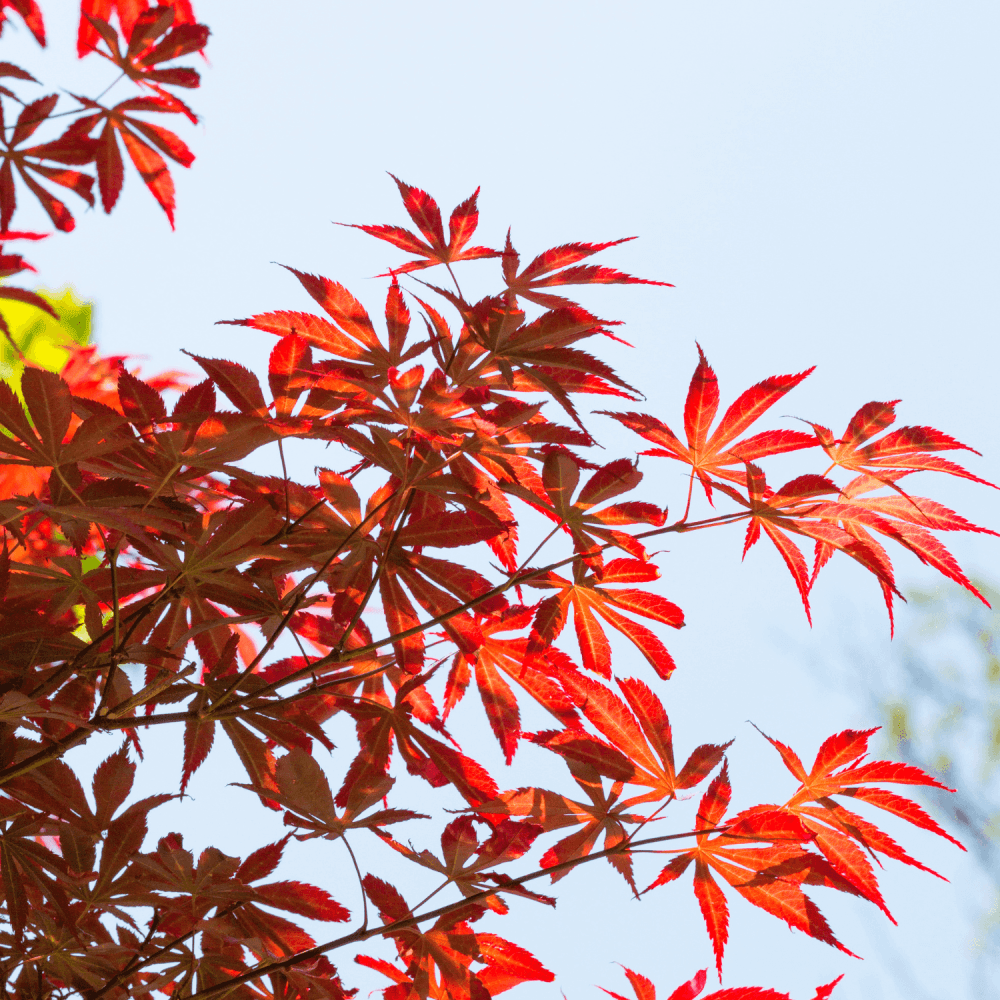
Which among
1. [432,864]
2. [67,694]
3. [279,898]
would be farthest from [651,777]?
[67,694]

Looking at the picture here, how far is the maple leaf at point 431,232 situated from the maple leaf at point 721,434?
180 mm

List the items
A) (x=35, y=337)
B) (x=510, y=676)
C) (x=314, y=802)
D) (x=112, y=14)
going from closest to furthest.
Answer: (x=314, y=802) → (x=510, y=676) → (x=112, y=14) → (x=35, y=337)

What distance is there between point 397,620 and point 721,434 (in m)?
0.27

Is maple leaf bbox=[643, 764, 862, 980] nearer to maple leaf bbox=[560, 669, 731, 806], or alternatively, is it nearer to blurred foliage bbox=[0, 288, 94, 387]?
maple leaf bbox=[560, 669, 731, 806]

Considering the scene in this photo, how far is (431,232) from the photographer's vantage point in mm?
618

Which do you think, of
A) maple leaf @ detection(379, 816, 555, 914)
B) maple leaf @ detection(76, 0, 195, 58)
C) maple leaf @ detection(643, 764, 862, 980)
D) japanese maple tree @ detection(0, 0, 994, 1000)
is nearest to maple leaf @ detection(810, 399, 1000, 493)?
japanese maple tree @ detection(0, 0, 994, 1000)

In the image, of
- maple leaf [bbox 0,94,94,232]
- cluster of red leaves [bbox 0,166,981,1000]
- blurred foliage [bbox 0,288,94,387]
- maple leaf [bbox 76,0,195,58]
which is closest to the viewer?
cluster of red leaves [bbox 0,166,981,1000]

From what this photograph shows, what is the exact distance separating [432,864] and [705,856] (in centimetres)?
19

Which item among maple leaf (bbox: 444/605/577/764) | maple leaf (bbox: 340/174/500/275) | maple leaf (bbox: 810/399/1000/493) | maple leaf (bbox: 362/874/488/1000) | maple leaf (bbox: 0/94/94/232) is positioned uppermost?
maple leaf (bbox: 0/94/94/232)

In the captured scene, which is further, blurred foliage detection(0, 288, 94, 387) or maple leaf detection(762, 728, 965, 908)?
blurred foliage detection(0, 288, 94, 387)

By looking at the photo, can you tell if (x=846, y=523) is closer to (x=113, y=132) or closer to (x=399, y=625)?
(x=399, y=625)

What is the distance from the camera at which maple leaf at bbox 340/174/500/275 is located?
0.61 metres

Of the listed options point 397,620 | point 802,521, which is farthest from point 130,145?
point 802,521

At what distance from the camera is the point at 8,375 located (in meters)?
2.40
